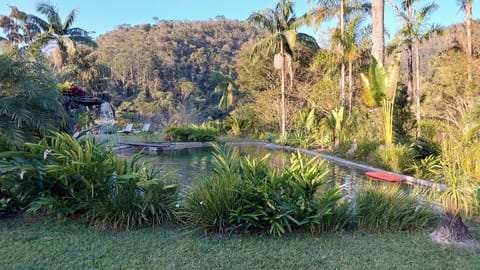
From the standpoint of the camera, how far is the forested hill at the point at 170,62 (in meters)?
Result: 37.5

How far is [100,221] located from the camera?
371 centimetres

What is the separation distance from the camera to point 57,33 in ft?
63.2

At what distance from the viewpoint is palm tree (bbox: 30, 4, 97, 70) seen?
1884 centimetres

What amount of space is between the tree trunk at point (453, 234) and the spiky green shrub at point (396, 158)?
494 centimetres

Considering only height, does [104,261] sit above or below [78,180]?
below

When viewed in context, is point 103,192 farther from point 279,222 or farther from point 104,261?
point 279,222

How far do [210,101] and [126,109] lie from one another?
954 cm

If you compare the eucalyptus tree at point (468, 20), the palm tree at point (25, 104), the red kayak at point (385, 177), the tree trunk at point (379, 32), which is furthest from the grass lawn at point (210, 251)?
the eucalyptus tree at point (468, 20)

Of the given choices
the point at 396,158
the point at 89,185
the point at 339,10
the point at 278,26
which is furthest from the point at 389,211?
the point at 278,26

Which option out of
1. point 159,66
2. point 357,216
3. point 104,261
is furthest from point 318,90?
point 159,66

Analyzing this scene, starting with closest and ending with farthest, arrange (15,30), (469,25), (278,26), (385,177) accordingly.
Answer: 1. (385,177)
2. (469,25)
3. (278,26)
4. (15,30)

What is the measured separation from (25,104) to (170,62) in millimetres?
39533

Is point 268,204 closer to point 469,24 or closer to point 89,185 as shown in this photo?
point 89,185

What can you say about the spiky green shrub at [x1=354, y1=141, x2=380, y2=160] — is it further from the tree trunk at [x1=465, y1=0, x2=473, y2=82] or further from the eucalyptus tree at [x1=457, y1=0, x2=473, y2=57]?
the eucalyptus tree at [x1=457, y1=0, x2=473, y2=57]
